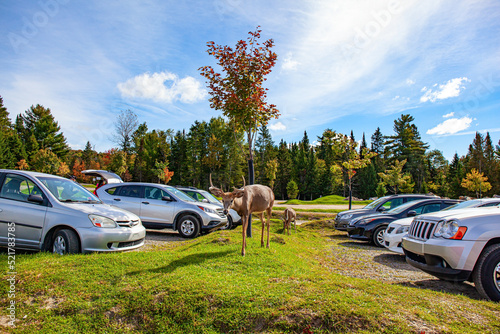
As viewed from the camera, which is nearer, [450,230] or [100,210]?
[450,230]

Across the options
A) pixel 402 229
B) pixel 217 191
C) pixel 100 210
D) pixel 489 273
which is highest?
pixel 217 191

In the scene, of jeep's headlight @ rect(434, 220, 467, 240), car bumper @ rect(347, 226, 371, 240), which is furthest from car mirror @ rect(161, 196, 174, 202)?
jeep's headlight @ rect(434, 220, 467, 240)

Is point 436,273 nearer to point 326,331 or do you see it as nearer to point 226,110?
point 326,331

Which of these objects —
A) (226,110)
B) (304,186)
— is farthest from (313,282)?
(304,186)

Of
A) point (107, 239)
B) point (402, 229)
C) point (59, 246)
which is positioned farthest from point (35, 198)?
point (402, 229)

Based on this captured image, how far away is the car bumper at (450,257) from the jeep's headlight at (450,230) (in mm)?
91

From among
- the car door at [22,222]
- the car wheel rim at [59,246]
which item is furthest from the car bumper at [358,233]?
the car door at [22,222]

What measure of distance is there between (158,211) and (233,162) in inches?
1578

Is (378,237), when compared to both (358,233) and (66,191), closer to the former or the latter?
(358,233)

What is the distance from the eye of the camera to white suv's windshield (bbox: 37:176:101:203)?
20.0 feet

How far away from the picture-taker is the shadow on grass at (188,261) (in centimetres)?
486

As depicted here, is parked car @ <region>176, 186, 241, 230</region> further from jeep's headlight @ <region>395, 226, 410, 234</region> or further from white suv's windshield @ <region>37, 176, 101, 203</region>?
jeep's headlight @ <region>395, 226, 410, 234</region>

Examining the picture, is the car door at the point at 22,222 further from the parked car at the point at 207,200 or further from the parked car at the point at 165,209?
the parked car at the point at 207,200

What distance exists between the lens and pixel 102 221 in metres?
5.83
